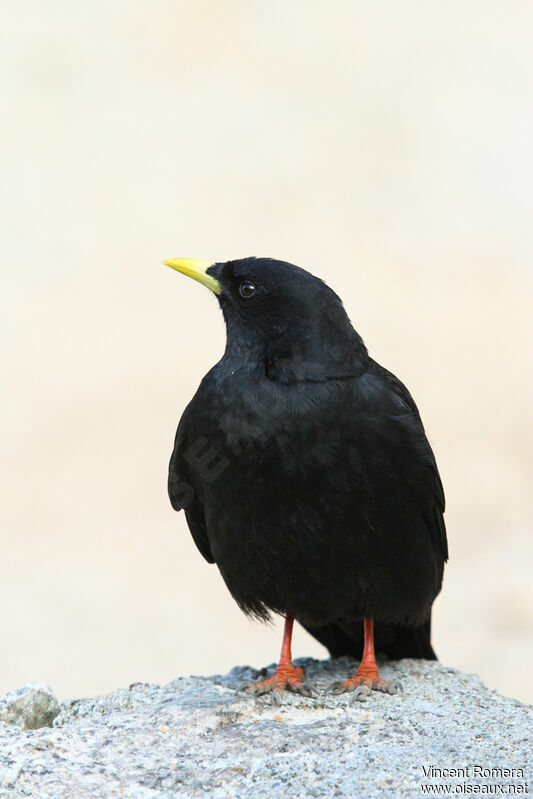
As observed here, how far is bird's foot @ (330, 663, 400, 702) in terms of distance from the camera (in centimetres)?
574

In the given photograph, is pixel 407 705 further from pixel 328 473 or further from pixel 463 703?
pixel 328 473

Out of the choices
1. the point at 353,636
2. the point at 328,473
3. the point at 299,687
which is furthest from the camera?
the point at 353,636

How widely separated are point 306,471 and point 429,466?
90cm

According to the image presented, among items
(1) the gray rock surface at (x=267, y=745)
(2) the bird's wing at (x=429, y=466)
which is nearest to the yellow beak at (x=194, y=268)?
Answer: (2) the bird's wing at (x=429, y=466)

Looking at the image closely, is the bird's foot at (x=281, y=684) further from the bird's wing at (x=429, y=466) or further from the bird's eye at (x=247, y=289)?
the bird's eye at (x=247, y=289)

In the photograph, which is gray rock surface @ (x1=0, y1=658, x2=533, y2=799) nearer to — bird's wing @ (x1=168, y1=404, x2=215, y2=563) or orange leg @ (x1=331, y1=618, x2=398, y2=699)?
orange leg @ (x1=331, y1=618, x2=398, y2=699)

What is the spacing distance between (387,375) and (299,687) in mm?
1766

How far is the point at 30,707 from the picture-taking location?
543 centimetres

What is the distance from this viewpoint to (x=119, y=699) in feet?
19.0

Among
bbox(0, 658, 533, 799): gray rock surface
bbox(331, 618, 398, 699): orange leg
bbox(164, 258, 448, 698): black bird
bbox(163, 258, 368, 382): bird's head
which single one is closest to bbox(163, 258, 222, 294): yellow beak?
bbox(164, 258, 448, 698): black bird

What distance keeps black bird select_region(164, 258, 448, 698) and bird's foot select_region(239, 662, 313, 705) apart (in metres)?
0.01

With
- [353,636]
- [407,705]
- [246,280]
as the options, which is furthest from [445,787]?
[246,280]

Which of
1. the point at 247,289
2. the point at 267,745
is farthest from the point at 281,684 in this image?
the point at 247,289

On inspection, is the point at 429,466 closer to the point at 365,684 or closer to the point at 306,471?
the point at 306,471
